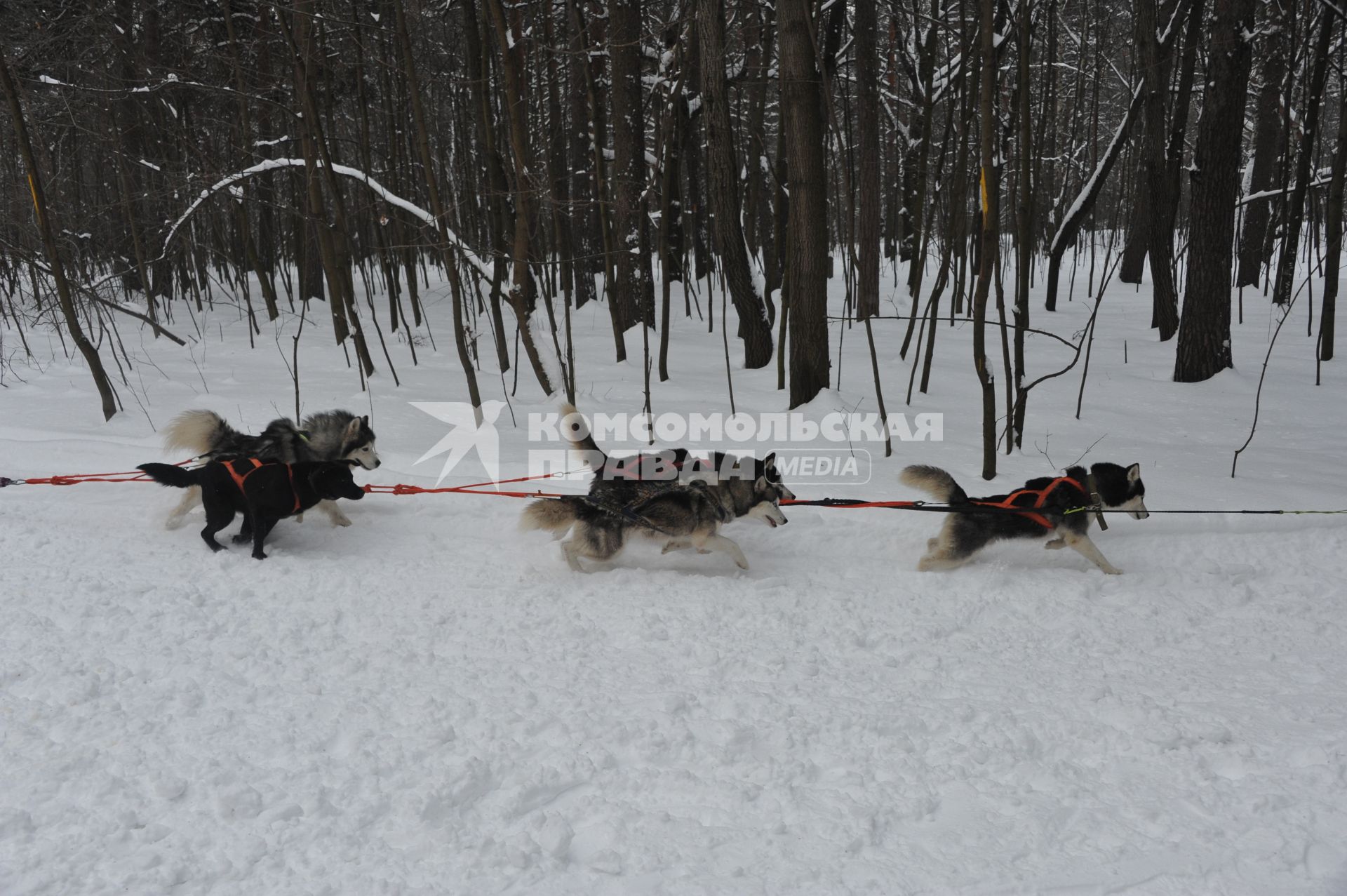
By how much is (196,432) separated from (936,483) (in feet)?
20.1

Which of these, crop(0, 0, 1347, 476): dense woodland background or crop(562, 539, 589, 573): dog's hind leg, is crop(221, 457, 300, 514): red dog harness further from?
crop(0, 0, 1347, 476): dense woodland background

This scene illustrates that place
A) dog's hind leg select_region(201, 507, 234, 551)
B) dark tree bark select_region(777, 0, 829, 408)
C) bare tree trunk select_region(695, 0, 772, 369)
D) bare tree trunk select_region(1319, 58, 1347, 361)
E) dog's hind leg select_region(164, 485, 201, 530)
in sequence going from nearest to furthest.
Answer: dog's hind leg select_region(201, 507, 234, 551) → dog's hind leg select_region(164, 485, 201, 530) → dark tree bark select_region(777, 0, 829, 408) → bare tree trunk select_region(1319, 58, 1347, 361) → bare tree trunk select_region(695, 0, 772, 369)

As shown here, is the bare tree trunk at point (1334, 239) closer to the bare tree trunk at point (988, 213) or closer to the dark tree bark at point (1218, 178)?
the dark tree bark at point (1218, 178)

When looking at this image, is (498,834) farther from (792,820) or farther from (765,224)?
(765,224)

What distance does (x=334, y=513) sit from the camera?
6512mm

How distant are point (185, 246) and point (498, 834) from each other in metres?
19.2

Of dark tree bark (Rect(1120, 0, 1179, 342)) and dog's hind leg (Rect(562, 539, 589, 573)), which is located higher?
dark tree bark (Rect(1120, 0, 1179, 342))

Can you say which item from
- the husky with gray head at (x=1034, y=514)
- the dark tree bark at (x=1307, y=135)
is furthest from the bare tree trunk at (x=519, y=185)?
the dark tree bark at (x=1307, y=135)

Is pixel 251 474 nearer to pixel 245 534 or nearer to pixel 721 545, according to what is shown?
pixel 245 534

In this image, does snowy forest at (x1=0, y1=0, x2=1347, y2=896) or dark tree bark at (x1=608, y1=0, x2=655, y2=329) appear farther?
dark tree bark at (x1=608, y1=0, x2=655, y2=329)

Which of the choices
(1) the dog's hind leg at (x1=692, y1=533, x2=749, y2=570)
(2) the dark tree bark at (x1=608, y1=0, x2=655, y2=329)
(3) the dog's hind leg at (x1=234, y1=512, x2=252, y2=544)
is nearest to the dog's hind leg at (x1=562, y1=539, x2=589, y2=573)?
(1) the dog's hind leg at (x1=692, y1=533, x2=749, y2=570)

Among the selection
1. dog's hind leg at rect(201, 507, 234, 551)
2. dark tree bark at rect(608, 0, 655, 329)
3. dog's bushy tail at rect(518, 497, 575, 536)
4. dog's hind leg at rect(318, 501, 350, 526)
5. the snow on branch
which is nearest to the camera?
dog's bushy tail at rect(518, 497, 575, 536)

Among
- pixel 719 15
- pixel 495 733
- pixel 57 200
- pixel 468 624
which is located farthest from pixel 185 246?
pixel 495 733

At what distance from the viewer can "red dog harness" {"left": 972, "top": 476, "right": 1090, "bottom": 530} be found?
5465 mm
